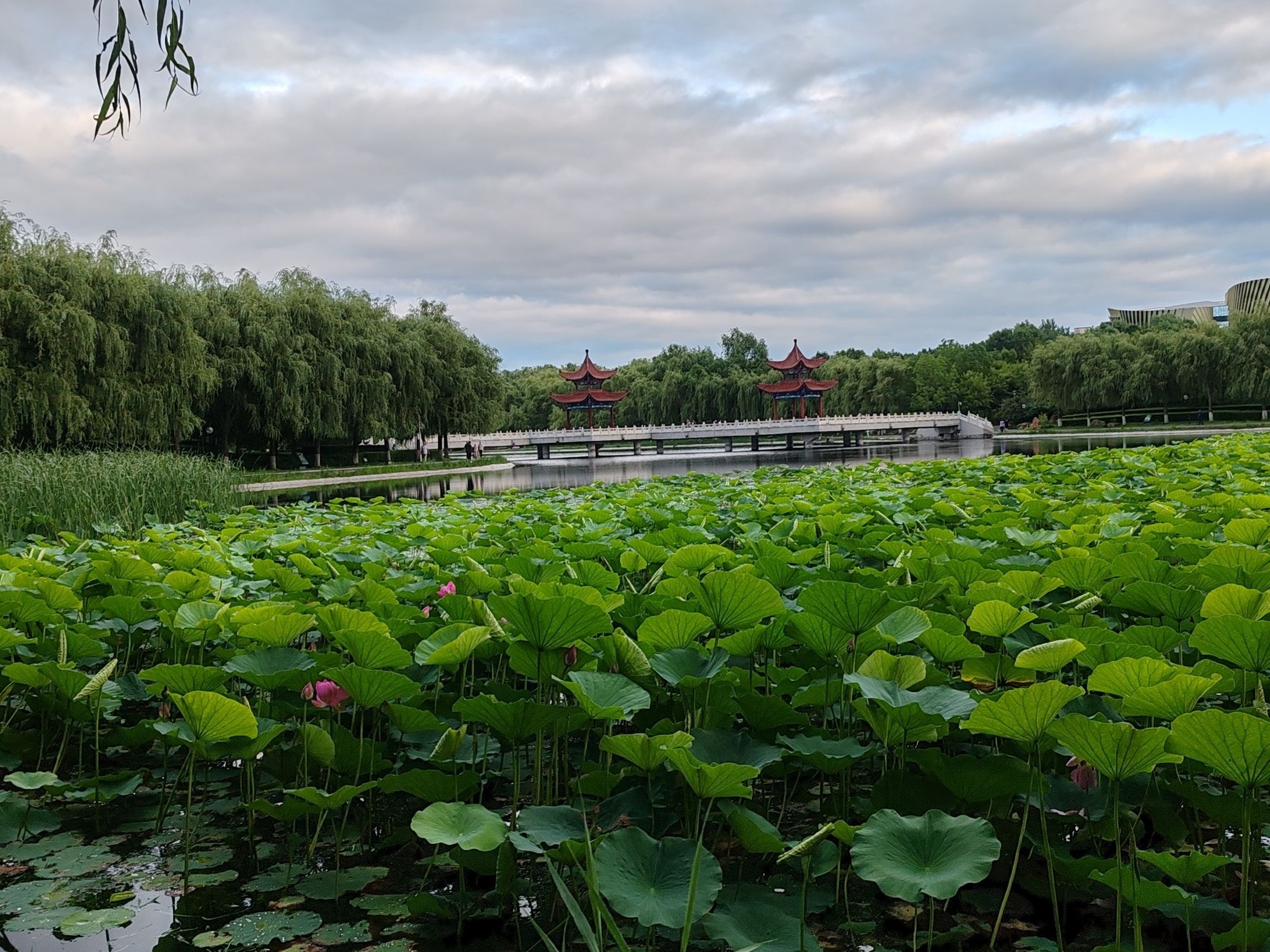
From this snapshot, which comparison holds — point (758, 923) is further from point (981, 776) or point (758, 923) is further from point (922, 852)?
point (981, 776)

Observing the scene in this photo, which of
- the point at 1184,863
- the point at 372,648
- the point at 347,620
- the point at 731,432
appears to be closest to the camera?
the point at 1184,863

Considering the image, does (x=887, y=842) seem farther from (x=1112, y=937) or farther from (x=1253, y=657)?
(x=1253, y=657)

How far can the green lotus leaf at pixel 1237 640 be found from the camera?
1401mm

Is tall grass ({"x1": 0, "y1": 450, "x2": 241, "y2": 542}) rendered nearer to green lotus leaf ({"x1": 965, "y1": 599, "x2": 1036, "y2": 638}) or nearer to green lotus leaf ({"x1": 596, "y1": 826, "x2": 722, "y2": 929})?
green lotus leaf ({"x1": 596, "y1": 826, "x2": 722, "y2": 929})

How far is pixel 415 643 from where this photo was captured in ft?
6.82

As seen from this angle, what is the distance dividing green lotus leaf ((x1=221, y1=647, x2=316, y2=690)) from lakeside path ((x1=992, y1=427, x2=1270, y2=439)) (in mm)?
28121

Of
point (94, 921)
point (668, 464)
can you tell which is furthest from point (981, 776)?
point (668, 464)

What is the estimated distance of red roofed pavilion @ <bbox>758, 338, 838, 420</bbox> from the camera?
148 feet

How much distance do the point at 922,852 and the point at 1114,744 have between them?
0.30 metres

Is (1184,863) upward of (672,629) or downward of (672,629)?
downward

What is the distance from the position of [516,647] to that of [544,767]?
617 mm

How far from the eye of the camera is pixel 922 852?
1.29m

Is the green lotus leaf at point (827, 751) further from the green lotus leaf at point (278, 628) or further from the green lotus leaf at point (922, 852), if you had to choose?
the green lotus leaf at point (278, 628)

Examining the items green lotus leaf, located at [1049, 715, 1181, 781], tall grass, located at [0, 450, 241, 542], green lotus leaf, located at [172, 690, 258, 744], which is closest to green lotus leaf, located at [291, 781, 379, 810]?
green lotus leaf, located at [172, 690, 258, 744]
